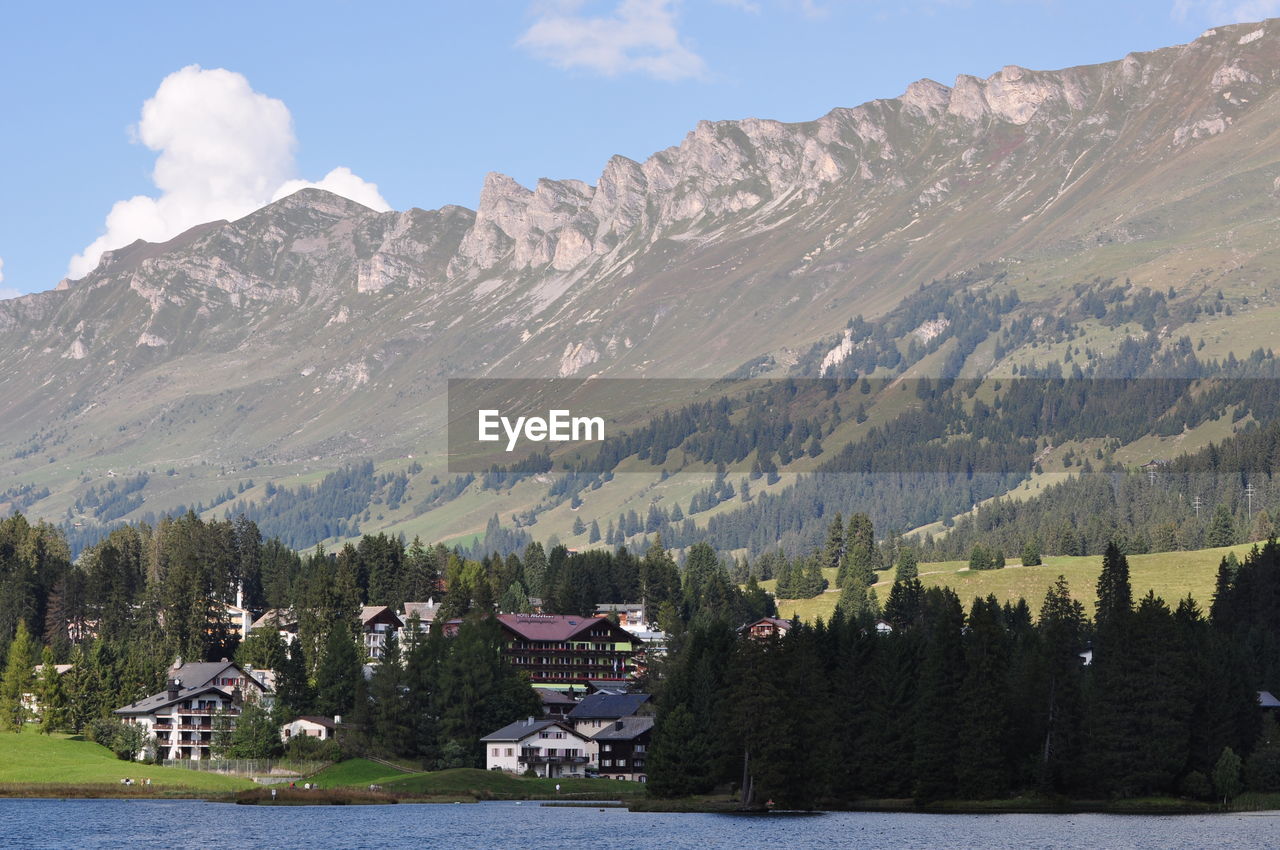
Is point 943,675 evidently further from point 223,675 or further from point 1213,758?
point 223,675

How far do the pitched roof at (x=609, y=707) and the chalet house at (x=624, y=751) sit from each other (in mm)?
7147

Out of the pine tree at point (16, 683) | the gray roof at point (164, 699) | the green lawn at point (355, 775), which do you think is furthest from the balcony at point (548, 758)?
the pine tree at point (16, 683)

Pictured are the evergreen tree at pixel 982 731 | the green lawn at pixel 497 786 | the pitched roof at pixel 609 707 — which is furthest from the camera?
the pitched roof at pixel 609 707

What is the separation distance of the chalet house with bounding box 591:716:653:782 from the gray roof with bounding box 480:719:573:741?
423 cm

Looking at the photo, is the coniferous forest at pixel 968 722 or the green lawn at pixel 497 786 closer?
the coniferous forest at pixel 968 722

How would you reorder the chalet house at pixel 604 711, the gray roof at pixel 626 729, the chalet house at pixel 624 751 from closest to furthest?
the gray roof at pixel 626 729 < the chalet house at pixel 624 751 < the chalet house at pixel 604 711

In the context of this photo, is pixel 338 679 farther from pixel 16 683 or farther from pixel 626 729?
pixel 16 683

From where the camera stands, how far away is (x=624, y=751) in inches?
7057

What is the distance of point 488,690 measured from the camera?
592ft

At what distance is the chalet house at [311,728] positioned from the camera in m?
182

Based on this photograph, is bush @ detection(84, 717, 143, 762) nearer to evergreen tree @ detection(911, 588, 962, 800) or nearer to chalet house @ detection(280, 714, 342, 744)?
chalet house @ detection(280, 714, 342, 744)

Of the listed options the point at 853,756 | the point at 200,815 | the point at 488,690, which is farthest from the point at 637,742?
the point at 200,815

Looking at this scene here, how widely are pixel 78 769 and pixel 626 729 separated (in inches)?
2062

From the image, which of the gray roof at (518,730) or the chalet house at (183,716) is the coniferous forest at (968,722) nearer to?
the gray roof at (518,730)
